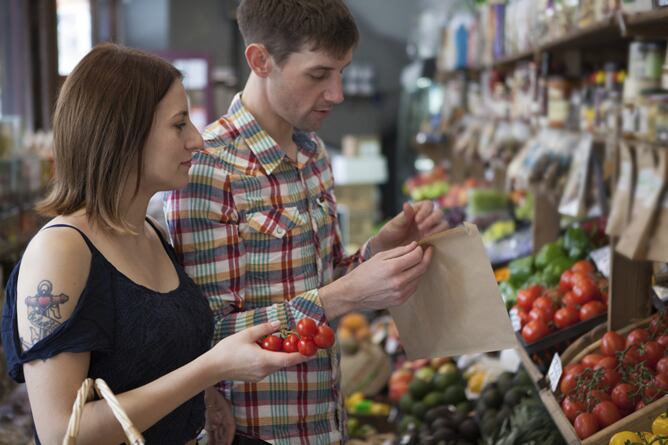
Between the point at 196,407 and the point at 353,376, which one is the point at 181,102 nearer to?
the point at 196,407

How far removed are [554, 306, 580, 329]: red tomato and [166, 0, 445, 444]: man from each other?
732mm

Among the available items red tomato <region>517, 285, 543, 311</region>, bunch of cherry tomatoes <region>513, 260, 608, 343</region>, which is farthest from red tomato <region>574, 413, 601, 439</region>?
red tomato <region>517, 285, 543, 311</region>

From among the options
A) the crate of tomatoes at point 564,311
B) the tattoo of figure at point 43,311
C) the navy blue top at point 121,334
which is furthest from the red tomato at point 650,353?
the tattoo of figure at point 43,311

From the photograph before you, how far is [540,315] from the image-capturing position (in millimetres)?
2896

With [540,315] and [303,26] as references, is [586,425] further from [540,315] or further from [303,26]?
[303,26]

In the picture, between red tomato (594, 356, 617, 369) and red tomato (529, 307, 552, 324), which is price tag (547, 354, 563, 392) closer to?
red tomato (594, 356, 617, 369)

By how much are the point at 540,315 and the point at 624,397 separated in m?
0.71

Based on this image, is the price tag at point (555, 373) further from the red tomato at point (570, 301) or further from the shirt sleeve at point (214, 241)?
the shirt sleeve at point (214, 241)

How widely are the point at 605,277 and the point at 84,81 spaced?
1.89m

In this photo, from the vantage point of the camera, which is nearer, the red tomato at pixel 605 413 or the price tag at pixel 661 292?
the red tomato at pixel 605 413

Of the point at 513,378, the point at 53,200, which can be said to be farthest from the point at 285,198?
the point at 513,378

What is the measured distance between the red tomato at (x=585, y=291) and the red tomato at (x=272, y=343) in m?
1.46

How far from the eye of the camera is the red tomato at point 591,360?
238cm

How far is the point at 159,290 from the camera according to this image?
6.16 ft
